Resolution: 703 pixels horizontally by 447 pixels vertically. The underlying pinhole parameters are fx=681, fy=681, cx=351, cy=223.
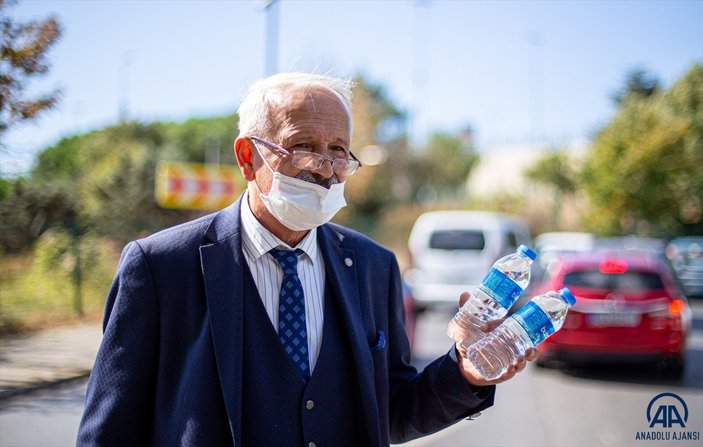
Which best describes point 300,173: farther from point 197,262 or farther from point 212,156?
point 212,156

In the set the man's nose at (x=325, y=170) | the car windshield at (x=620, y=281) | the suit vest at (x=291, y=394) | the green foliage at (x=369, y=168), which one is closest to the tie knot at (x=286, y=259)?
the suit vest at (x=291, y=394)

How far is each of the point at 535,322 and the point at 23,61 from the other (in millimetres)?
5010

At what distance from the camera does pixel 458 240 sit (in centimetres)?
1518

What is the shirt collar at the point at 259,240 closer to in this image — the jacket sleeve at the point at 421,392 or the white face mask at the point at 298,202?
the white face mask at the point at 298,202

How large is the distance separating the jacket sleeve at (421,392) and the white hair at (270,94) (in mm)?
691

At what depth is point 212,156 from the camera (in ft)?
120

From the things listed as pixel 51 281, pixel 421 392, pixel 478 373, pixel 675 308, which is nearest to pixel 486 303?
pixel 478 373

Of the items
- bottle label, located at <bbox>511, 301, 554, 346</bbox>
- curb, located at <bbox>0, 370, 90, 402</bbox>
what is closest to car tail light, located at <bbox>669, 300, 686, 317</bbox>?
curb, located at <bbox>0, 370, 90, 402</bbox>

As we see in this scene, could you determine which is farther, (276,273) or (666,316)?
(666,316)

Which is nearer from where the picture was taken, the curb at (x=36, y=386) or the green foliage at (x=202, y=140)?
the curb at (x=36, y=386)

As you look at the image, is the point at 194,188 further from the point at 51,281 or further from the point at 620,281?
the point at 620,281

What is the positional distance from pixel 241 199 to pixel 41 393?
12.7ft

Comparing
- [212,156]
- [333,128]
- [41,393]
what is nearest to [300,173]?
[333,128]

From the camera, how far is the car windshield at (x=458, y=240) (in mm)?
15102
